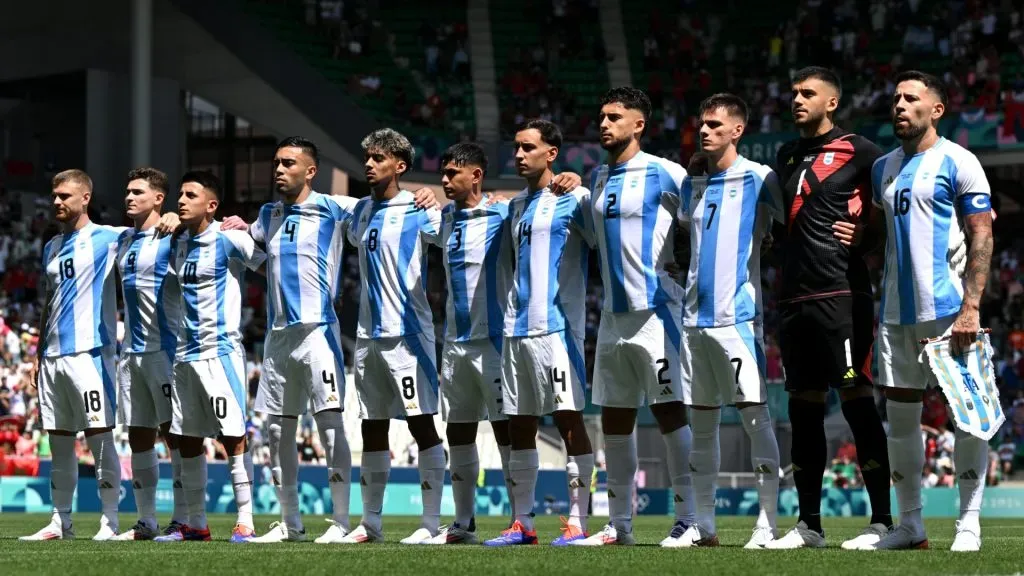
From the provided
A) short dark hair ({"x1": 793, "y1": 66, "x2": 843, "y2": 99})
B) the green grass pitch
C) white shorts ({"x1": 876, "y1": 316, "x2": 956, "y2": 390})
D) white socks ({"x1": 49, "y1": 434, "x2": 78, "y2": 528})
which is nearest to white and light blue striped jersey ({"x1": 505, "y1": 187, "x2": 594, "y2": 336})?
the green grass pitch

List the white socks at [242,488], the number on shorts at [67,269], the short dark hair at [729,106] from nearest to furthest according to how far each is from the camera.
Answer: the short dark hair at [729,106] < the white socks at [242,488] < the number on shorts at [67,269]

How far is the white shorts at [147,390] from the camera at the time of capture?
35.1ft

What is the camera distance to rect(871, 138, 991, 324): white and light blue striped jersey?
8.30 metres

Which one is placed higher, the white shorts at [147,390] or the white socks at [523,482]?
the white shorts at [147,390]

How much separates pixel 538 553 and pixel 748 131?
82.6ft

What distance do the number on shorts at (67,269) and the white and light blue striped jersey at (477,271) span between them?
2903mm

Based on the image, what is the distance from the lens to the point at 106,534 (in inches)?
420

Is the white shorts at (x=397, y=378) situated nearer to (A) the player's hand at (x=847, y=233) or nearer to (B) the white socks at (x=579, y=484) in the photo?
(B) the white socks at (x=579, y=484)

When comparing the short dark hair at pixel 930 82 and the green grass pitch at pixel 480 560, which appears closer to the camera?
the green grass pitch at pixel 480 560

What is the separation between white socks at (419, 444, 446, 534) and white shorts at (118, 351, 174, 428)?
193 centimetres

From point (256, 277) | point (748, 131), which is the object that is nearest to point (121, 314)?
point (256, 277)

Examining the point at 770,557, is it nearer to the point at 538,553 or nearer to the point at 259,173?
the point at 538,553

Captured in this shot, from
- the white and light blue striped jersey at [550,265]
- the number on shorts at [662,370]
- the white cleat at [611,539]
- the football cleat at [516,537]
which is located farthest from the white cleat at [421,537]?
the number on shorts at [662,370]

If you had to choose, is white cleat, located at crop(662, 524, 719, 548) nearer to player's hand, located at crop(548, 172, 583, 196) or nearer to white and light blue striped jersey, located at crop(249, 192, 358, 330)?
player's hand, located at crop(548, 172, 583, 196)
